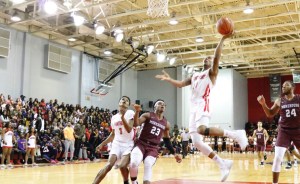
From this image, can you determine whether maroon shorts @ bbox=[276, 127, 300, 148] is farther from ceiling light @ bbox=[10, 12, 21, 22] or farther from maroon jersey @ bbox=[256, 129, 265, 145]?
ceiling light @ bbox=[10, 12, 21, 22]

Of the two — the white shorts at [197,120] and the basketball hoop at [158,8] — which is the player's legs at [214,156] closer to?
the white shorts at [197,120]

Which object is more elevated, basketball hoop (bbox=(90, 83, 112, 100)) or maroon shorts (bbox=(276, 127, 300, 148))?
basketball hoop (bbox=(90, 83, 112, 100))

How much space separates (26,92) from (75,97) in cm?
393

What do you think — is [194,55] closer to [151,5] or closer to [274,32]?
[274,32]

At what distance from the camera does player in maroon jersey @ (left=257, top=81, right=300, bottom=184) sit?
6168 millimetres

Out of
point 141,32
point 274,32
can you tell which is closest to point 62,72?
point 141,32

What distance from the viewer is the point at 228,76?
2858 cm

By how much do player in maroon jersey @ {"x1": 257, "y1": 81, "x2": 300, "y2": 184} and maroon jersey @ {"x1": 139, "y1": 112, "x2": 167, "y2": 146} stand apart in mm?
1691

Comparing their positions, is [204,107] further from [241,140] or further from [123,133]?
[123,133]

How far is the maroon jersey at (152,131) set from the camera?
5.79 metres

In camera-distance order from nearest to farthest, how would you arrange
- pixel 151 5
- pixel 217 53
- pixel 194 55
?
1. pixel 217 53
2. pixel 151 5
3. pixel 194 55


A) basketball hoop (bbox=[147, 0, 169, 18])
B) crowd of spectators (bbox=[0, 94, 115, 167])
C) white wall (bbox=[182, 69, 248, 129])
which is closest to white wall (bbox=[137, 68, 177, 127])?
white wall (bbox=[182, 69, 248, 129])

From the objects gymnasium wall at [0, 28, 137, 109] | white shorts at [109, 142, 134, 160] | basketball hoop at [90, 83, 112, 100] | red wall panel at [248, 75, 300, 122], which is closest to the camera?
white shorts at [109, 142, 134, 160]

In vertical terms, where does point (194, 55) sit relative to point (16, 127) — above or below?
above
